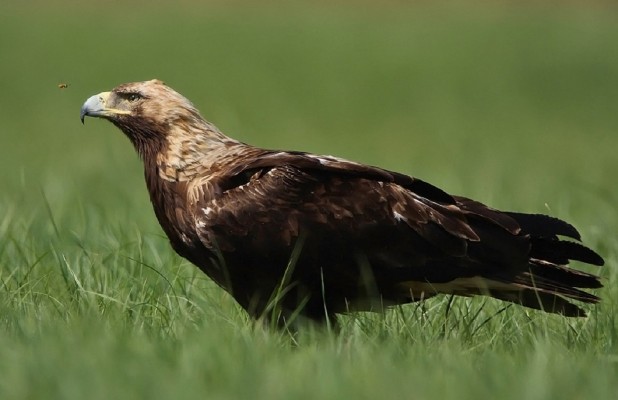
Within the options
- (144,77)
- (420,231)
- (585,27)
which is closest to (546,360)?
(420,231)

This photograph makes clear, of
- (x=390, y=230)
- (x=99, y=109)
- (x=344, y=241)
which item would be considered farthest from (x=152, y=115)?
(x=390, y=230)

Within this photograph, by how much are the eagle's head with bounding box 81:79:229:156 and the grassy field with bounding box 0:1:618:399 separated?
54cm

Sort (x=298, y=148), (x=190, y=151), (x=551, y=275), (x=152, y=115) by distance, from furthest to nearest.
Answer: (x=298, y=148)
(x=152, y=115)
(x=190, y=151)
(x=551, y=275)

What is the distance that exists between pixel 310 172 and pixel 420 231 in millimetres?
479

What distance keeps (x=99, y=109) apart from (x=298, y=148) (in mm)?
7993

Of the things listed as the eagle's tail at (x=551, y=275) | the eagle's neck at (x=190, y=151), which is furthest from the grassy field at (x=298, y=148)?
the eagle's neck at (x=190, y=151)

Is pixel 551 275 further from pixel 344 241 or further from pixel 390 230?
pixel 344 241

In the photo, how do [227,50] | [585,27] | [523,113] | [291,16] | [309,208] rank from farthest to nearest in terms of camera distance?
[291,16] < [585,27] < [227,50] < [523,113] < [309,208]

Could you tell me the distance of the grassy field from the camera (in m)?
4.29

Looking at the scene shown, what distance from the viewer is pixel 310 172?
542cm

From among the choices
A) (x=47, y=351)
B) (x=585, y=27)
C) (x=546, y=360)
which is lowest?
(x=47, y=351)

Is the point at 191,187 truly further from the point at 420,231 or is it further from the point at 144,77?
the point at 144,77

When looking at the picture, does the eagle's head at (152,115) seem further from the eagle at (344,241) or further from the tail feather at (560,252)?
the tail feather at (560,252)

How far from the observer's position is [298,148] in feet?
45.8
